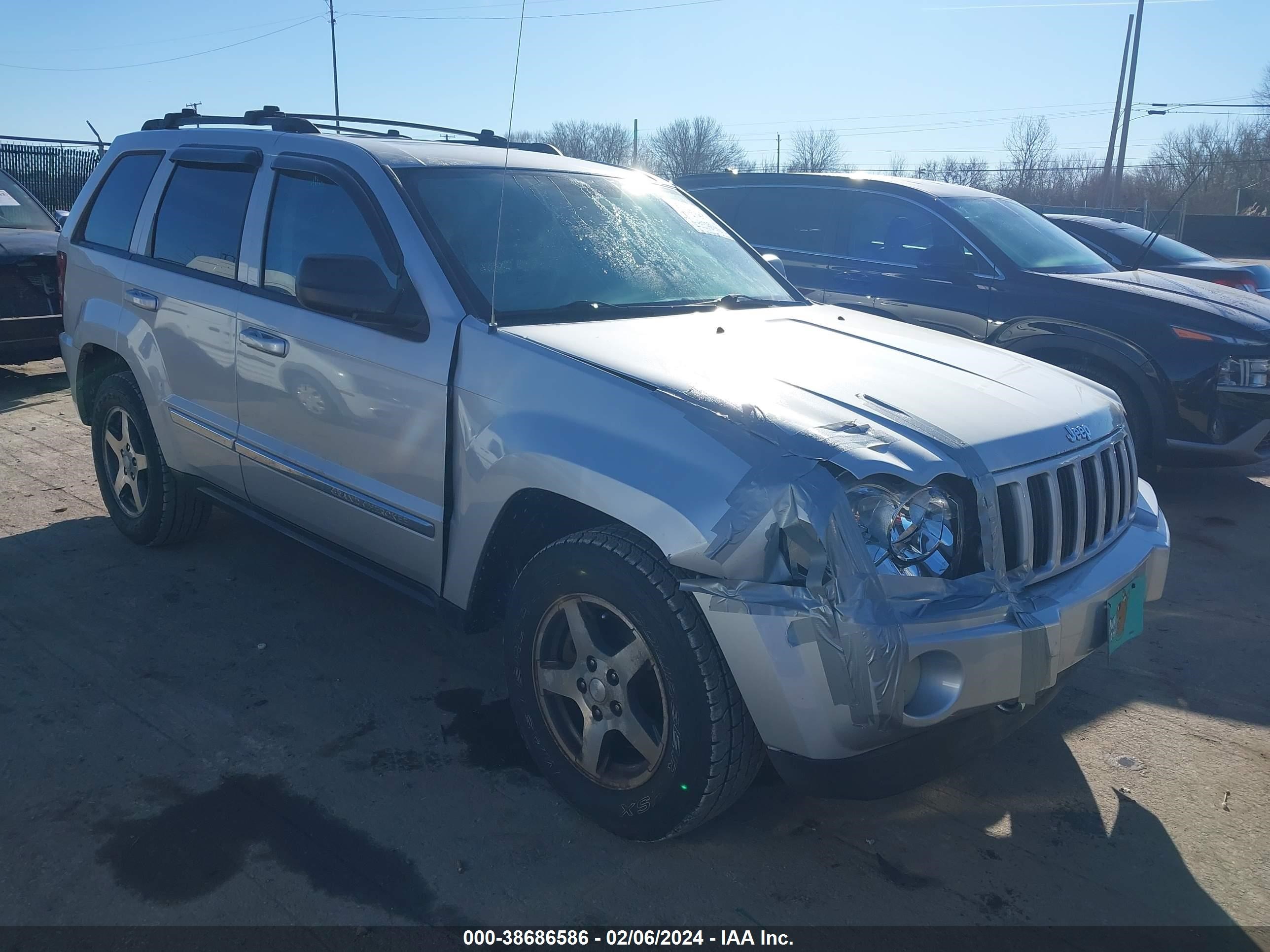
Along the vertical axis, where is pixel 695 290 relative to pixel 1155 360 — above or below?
above

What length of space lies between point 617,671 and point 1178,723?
2.17m

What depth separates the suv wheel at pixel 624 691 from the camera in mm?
2570

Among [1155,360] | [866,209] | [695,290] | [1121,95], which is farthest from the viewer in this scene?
[1121,95]

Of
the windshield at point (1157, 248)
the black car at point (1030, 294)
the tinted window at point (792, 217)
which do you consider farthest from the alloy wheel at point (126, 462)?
the windshield at point (1157, 248)

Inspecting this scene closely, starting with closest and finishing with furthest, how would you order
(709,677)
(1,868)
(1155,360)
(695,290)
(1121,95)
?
(709,677)
(1,868)
(695,290)
(1155,360)
(1121,95)

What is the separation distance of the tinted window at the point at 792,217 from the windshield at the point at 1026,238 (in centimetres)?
85

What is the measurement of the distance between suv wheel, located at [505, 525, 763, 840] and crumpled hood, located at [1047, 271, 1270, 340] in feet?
16.2

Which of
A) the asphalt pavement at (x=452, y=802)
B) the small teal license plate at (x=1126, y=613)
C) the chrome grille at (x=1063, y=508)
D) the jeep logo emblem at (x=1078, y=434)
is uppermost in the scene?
the jeep logo emblem at (x=1078, y=434)

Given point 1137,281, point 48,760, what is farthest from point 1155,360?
point 48,760

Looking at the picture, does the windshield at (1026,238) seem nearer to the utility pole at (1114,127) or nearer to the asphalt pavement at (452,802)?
the asphalt pavement at (452,802)

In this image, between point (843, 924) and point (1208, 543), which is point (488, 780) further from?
point (1208, 543)

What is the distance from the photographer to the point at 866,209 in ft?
24.1

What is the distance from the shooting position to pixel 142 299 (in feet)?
14.9

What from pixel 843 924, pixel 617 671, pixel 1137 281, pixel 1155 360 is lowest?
pixel 843 924
